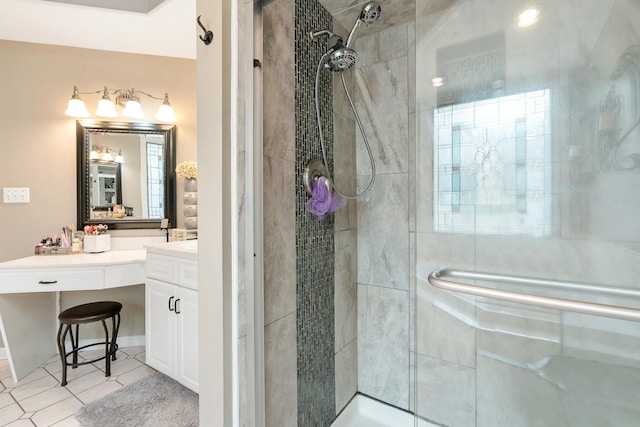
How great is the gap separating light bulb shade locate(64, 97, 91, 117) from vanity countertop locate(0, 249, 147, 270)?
112 cm

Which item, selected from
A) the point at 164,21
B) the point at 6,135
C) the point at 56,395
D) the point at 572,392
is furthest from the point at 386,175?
the point at 6,135

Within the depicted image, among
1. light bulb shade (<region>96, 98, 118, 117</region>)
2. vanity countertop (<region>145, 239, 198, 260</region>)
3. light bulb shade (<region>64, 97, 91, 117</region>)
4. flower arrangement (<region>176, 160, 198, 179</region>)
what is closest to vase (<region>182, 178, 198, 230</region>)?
flower arrangement (<region>176, 160, 198, 179</region>)

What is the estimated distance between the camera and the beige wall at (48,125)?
2205 millimetres

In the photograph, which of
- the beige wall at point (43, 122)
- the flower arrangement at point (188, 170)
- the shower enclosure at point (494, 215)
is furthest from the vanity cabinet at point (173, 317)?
the beige wall at point (43, 122)

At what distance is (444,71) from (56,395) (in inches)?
109

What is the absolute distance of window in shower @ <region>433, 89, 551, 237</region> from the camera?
0.85 meters

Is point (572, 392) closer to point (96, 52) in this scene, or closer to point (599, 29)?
point (599, 29)

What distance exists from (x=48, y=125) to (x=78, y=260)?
1.16 meters

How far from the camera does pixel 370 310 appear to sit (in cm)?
172

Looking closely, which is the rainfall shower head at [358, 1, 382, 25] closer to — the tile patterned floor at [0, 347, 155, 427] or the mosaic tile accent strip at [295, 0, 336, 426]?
the mosaic tile accent strip at [295, 0, 336, 426]

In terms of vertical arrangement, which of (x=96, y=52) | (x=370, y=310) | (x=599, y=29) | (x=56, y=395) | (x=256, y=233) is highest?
(x=96, y=52)

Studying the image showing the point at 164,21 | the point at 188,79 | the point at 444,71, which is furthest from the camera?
the point at 188,79

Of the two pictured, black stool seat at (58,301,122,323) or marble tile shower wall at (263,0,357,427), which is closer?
marble tile shower wall at (263,0,357,427)

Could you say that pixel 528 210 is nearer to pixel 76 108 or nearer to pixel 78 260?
pixel 78 260
